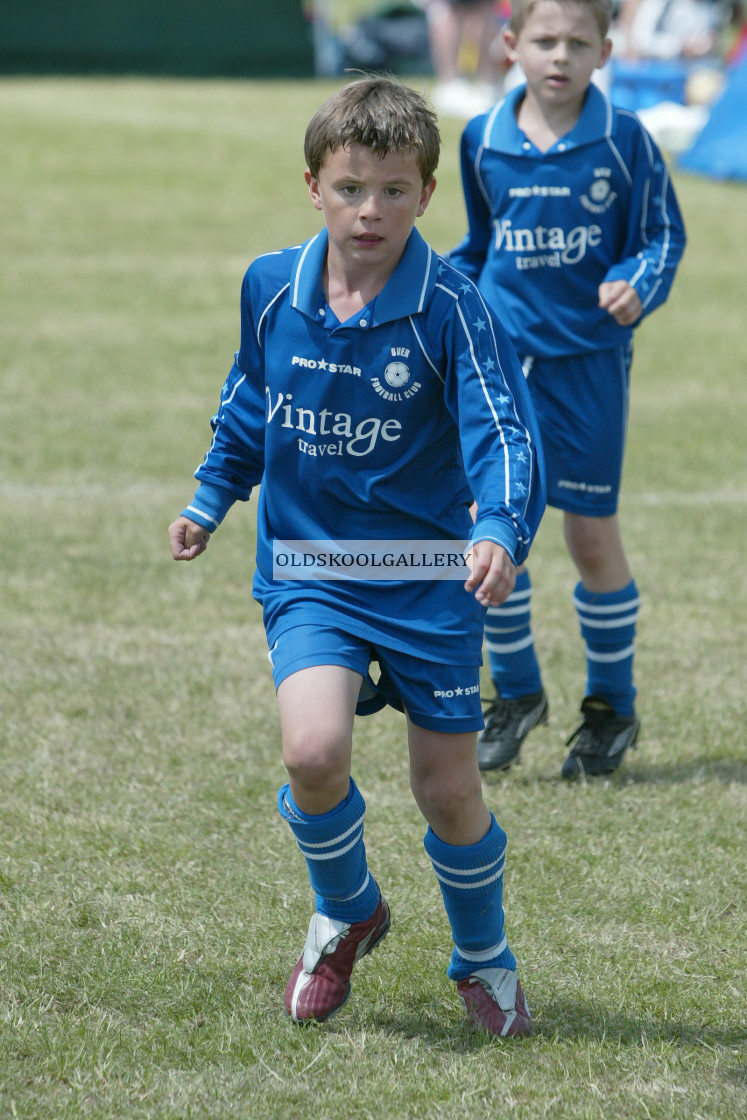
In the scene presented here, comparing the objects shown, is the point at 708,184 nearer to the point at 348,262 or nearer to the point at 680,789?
the point at 680,789

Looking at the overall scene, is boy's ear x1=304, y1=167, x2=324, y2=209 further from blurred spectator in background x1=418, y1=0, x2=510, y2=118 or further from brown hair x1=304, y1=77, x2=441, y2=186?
blurred spectator in background x1=418, y1=0, x2=510, y2=118

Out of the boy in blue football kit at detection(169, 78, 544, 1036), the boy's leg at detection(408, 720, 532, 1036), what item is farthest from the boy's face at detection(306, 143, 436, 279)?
the boy's leg at detection(408, 720, 532, 1036)

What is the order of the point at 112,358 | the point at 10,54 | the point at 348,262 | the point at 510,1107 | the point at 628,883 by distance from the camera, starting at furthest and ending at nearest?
the point at 10,54, the point at 112,358, the point at 628,883, the point at 348,262, the point at 510,1107

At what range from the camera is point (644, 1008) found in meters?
2.96

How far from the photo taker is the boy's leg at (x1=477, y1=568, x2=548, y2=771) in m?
4.22

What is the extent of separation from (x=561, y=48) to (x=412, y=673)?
198 cm

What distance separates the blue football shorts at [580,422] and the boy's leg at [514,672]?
0.96 feet

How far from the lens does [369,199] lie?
2672 mm

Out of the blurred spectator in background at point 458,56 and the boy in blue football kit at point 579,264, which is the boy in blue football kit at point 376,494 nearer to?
the boy in blue football kit at point 579,264

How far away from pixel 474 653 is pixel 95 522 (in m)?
3.90

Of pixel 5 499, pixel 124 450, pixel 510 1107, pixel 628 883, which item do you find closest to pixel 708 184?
pixel 124 450

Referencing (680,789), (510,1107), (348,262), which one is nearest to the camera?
(510,1107)

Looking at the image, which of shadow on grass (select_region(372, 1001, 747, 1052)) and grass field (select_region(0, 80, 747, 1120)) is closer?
grass field (select_region(0, 80, 747, 1120))

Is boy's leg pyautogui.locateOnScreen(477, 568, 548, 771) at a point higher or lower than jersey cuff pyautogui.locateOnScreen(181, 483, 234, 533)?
lower
